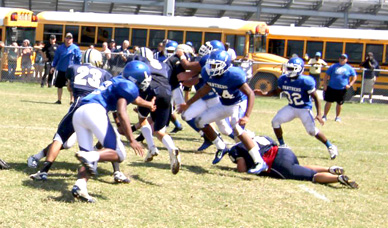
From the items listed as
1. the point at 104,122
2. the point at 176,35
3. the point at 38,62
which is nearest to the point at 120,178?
the point at 104,122

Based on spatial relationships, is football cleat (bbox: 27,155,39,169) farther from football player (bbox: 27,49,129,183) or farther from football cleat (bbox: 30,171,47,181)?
football cleat (bbox: 30,171,47,181)

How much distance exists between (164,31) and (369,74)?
7.80 meters

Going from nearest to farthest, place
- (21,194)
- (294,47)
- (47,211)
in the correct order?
(47,211)
(21,194)
(294,47)

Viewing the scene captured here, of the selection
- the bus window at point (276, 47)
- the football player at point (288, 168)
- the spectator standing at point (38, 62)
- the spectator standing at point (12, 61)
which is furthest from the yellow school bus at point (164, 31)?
the football player at point (288, 168)

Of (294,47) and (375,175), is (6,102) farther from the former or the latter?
(294,47)

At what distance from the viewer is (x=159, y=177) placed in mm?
7852

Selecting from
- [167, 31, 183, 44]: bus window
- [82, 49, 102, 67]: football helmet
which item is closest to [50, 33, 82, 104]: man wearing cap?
[82, 49, 102, 67]: football helmet

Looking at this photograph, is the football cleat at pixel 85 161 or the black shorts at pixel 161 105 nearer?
the football cleat at pixel 85 161

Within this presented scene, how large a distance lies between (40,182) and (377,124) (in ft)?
38.0

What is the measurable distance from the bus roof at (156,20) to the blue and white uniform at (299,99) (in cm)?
1432

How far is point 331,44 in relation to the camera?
2561 centimetres

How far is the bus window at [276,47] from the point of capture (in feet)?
85.3

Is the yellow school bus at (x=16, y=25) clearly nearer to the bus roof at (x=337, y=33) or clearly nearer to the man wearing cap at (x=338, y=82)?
the bus roof at (x=337, y=33)

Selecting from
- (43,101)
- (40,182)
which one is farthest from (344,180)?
(43,101)
